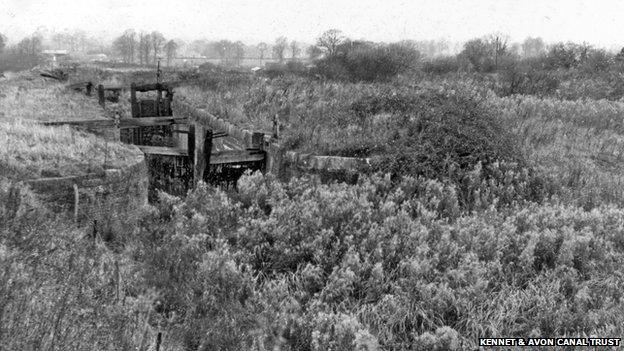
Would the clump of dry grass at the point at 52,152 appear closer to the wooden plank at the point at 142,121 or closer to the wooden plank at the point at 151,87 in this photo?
the wooden plank at the point at 142,121

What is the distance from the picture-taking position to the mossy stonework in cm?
676

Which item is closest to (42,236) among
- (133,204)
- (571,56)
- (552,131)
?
(133,204)

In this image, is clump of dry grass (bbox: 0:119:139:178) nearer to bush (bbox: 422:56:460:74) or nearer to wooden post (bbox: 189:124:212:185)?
wooden post (bbox: 189:124:212:185)

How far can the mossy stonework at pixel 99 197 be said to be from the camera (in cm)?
676

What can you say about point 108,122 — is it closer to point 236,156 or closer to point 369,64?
point 236,156

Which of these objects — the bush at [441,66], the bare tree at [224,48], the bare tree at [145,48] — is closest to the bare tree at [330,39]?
the bush at [441,66]

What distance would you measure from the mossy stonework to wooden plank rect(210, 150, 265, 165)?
2.12 m

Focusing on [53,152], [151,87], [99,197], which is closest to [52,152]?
[53,152]

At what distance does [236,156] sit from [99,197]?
3185 millimetres

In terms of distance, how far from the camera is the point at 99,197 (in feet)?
23.8

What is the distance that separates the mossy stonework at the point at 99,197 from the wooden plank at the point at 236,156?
212cm

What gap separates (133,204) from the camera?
7695mm

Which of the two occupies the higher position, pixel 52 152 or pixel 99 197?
pixel 52 152

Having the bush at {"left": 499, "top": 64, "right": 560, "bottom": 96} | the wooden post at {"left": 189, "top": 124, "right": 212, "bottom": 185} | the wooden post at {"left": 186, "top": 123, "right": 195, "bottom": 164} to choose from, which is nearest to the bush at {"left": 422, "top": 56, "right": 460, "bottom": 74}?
the bush at {"left": 499, "top": 64, "right": 560, "bottom": 96}
